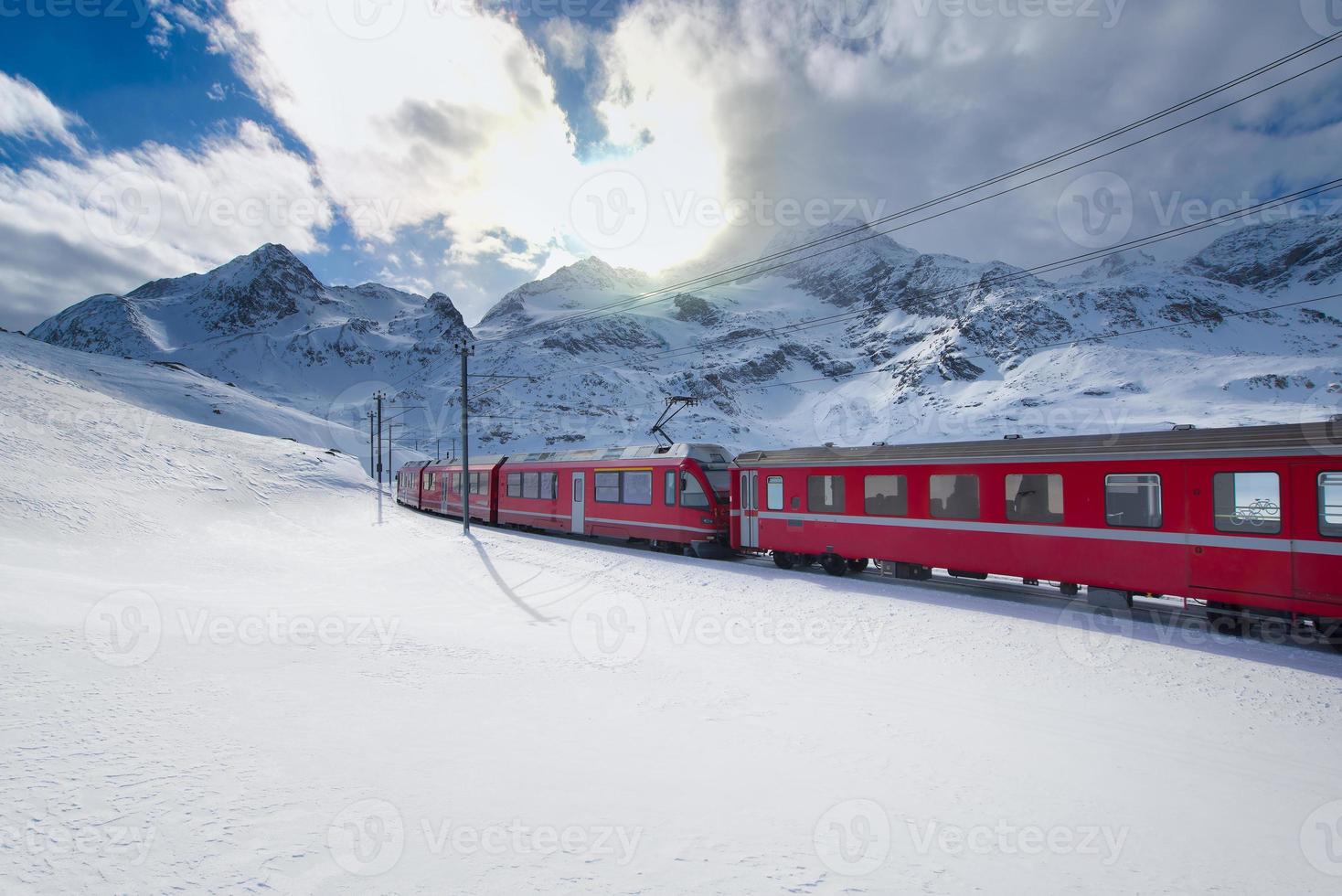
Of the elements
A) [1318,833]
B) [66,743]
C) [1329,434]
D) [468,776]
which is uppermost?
[1329,434]

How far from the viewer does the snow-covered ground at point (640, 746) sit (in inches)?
125

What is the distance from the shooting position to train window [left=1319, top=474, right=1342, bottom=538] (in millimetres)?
8281

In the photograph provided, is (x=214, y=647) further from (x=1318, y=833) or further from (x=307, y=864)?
(x=1318, y=833)

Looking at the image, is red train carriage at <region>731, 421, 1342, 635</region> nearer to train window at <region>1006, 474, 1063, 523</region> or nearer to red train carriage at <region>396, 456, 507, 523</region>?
train window at <region>1006, 474, 1063, 523</region>

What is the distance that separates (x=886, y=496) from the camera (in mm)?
13586

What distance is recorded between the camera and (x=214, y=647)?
6184 millimetres

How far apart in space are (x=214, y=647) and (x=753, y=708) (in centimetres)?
541

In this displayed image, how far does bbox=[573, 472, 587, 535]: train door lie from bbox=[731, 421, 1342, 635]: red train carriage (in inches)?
353

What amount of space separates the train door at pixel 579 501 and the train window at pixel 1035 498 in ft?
45.5

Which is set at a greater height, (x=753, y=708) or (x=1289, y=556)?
(x=1289, y=556)

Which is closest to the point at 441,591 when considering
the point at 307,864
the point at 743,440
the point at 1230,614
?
the point at 307,864

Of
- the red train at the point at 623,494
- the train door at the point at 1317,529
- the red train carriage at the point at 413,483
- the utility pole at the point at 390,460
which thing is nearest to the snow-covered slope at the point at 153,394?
the utility pole at the point at 390,460

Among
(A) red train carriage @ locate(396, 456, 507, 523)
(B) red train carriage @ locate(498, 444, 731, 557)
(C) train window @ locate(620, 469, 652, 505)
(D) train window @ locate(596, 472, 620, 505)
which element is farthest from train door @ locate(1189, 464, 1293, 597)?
(A) red train carriage @ locate(396, 456, 507, 523)

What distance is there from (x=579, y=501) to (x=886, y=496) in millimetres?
11693
